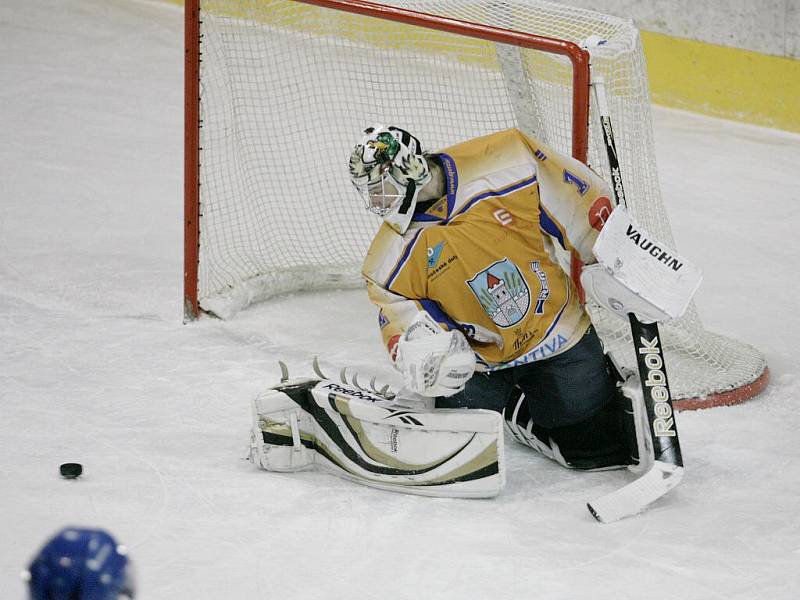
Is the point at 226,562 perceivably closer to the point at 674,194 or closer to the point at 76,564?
the point at 76,564

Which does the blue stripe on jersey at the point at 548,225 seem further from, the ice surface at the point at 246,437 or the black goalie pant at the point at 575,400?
the ice surface at the point at 246,437

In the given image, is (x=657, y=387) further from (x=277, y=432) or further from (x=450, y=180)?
(x=277, y=432)

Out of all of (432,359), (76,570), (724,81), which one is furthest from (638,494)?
(724,81)

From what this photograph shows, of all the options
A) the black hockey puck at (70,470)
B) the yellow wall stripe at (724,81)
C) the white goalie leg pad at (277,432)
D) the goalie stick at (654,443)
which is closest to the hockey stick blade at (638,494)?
the goalie stick at (654,443)

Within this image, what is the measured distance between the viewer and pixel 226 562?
265 cm

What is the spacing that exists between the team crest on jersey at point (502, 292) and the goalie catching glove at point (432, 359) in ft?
0.44

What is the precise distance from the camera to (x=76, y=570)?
1144 millimetres

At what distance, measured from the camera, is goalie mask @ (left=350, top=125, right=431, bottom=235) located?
113 inches

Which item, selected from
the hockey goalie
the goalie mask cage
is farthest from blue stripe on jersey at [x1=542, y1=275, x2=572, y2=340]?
the goalie mask cage

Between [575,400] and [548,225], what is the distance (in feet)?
1.41

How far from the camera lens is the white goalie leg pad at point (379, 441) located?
291cm

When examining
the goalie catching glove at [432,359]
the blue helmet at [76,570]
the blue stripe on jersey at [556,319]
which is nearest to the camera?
the blue helmet at [76,570]

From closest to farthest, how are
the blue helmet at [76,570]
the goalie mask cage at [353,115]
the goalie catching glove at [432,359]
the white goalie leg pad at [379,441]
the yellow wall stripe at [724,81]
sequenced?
1. the blue helmet at [76,570]
2. the goalie catching glove at [432,359]
3. the white goalie leg pad at [379,441]
4. the goalie mask cage at [353,115]
5. the yellow wall stripe at [724,81]

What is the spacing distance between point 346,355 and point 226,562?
131cm
